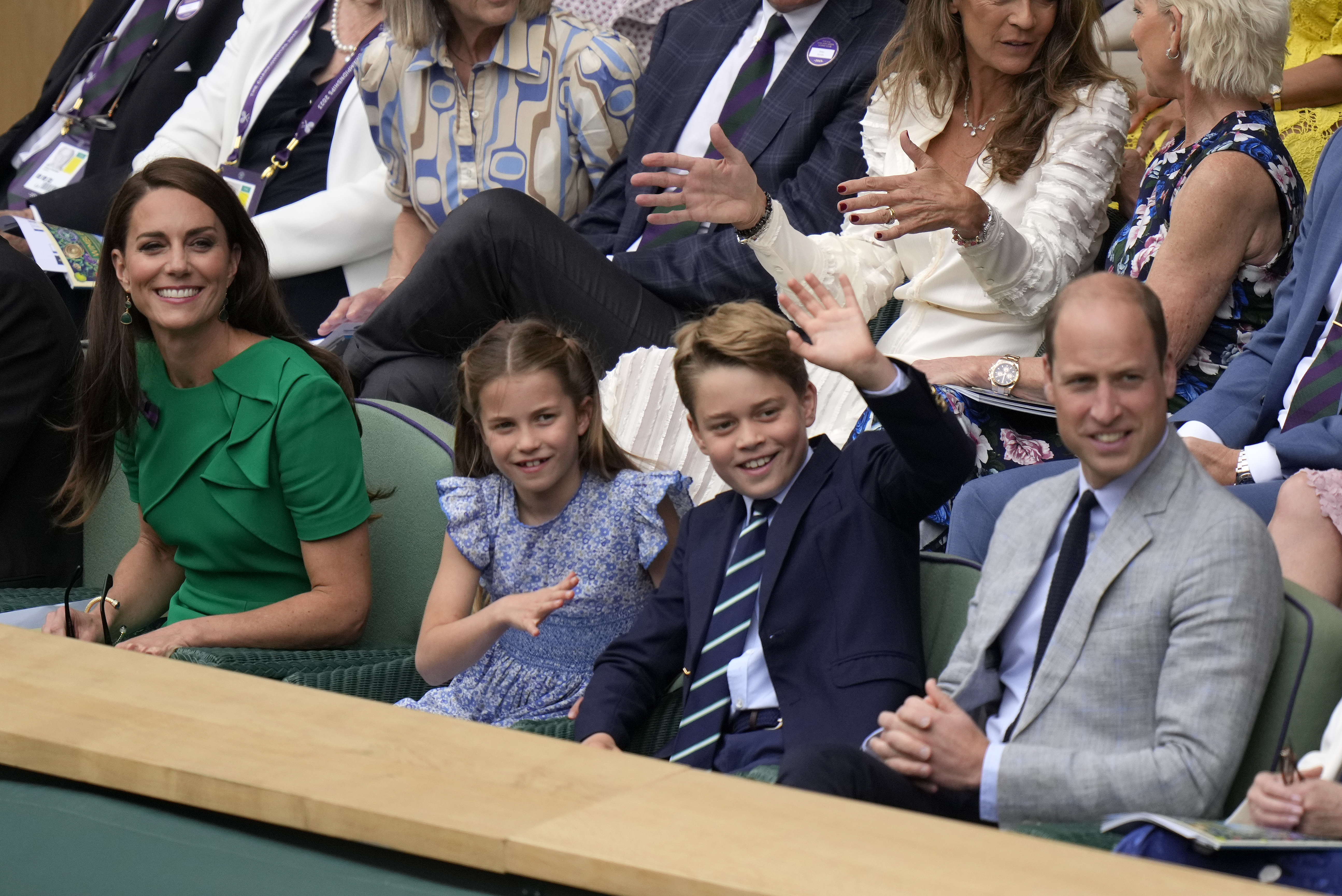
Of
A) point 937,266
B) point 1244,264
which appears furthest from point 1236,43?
point 937,266

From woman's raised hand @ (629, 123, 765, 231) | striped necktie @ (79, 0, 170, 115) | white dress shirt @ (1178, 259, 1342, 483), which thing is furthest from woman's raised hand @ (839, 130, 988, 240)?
striped necktie @ (79, 0, 170, 115)

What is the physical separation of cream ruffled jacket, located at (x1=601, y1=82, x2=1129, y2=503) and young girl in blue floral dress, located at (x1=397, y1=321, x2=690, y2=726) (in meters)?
0.53

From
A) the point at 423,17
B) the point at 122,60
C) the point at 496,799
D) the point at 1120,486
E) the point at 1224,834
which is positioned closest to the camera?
the point at 496,799

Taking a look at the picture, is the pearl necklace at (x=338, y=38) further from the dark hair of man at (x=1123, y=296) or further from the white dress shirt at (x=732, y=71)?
the dark hair of man at (x=1123, y=296)

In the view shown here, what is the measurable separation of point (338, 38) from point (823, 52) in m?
1.72

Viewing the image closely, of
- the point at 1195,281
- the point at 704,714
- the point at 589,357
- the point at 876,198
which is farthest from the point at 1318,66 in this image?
the point at 704,714

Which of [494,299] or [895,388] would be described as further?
[494,299]

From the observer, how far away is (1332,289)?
2.24m

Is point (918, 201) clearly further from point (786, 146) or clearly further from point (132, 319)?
point (132, 319)

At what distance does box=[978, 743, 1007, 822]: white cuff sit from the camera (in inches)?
62.0

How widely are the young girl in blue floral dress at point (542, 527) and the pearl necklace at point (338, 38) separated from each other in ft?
7.46

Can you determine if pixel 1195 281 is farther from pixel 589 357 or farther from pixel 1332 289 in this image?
pixel 589 357

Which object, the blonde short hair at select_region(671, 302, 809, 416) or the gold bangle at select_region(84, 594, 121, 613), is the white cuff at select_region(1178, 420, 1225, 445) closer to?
the blonde short hair at select_region(671, 302, 809, 416)

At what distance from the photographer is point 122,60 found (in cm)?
480
